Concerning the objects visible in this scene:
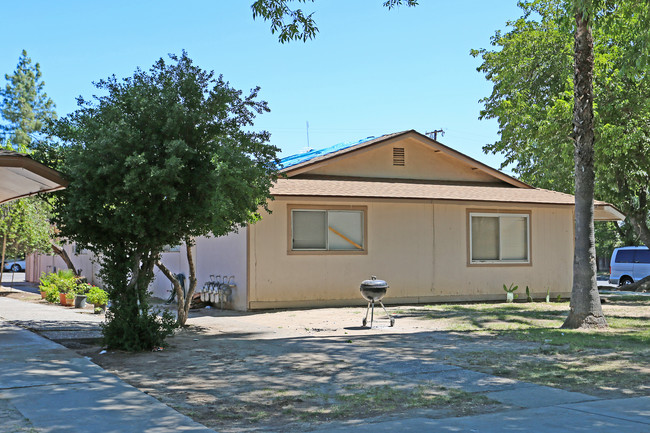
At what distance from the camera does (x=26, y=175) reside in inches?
420

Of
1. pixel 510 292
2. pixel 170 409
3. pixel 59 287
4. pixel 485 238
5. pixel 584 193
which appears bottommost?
pixel 170 409

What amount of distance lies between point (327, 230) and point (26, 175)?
8.24 m

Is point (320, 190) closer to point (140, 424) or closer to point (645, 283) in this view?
point (140, 424)

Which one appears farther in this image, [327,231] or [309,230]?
[327,231]

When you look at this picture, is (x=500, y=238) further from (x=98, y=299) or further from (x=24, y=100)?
(x=24, y=100)

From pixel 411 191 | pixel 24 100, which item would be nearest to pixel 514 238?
pixel 411 191

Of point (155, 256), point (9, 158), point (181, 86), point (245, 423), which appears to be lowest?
point (245, 423)

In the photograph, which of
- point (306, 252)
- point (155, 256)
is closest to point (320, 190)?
point (306, 252)

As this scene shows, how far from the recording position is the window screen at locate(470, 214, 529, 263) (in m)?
19.3

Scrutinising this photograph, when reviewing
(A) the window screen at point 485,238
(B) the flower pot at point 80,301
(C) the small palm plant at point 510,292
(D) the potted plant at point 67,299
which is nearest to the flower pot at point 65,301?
(D) the potted plant at point 67,299

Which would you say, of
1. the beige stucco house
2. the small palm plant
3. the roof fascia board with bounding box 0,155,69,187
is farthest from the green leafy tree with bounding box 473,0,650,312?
the roof fascia board with bounding box 0,155,69,187

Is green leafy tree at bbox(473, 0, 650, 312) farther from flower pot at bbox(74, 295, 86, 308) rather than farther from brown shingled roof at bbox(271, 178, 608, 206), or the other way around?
flower pot at bbox(74, 295, 86, 308)

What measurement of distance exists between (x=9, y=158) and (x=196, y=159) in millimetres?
2681

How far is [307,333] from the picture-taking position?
40.8 feet
